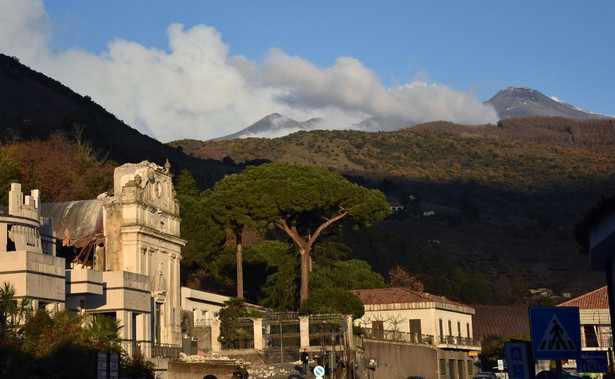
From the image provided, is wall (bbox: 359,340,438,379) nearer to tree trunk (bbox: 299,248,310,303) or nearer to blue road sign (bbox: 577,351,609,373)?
tree trunk (bbox: 299,248,310,303)

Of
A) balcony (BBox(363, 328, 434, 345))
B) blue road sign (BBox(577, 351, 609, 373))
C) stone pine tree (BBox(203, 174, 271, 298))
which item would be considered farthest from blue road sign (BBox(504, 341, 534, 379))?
stone pine tree (BBox(203, 174, 271, 298))

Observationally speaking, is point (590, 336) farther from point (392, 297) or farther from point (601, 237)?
point (601, 237)

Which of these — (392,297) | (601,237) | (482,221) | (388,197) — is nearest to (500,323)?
(392,297)

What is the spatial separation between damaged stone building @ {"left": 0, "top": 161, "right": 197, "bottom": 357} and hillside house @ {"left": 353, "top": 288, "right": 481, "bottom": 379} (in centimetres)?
1602

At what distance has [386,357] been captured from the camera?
56.4m

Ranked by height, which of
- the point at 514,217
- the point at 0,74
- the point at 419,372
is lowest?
the point at 419,372

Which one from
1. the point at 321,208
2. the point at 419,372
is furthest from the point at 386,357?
the point at 321,208

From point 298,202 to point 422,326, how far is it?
44.7 ft

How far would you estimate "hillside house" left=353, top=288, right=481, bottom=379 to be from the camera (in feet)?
205

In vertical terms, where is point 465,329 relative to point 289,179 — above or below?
below

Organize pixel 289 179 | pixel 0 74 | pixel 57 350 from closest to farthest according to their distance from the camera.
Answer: pixel 57 350 < pixel 289 179 < pixel 0 74

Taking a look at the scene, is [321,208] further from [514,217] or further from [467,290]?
[514,217]

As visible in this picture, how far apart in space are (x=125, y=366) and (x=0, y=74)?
11130 centimetres

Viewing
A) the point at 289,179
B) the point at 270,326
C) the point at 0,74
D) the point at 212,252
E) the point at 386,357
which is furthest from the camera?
the point at 0,74
